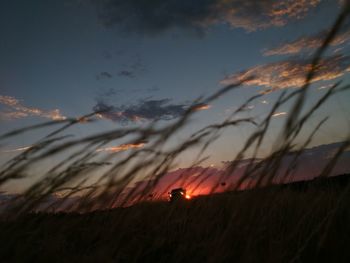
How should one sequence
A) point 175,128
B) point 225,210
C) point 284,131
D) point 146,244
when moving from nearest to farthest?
1. point 284,131
2. point 175,128
3. point 146,244
4. point 225,210

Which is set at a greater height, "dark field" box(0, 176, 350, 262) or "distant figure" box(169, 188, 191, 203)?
"dark field" box(0, 176, 350, 262)

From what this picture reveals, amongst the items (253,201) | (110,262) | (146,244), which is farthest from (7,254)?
(253,201)

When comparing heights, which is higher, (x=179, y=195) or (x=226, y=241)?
(x=226, y=241)

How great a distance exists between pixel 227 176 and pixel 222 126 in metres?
0.32

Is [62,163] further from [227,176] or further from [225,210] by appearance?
[225,210]

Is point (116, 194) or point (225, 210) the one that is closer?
point (116, 194)

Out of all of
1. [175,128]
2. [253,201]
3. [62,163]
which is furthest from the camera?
[62,163]

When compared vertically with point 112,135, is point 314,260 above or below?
below

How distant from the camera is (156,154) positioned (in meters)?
2.05

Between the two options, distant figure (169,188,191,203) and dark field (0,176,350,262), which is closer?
dark field (0,176,350,262)

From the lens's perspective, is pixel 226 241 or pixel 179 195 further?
pixel 179 195

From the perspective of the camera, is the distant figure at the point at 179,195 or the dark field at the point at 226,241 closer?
the dark field at the point at 226,241

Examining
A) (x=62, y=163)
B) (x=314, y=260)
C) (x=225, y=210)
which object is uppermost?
(x=62, y=163)

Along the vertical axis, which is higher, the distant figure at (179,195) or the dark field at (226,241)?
the dark field at (226,241)
